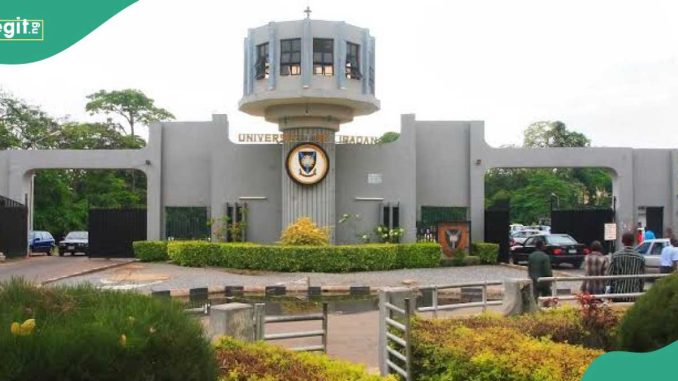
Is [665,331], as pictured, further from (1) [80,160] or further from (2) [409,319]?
(1) [80,160]

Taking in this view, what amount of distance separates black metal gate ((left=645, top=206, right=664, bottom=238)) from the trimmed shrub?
9329mm

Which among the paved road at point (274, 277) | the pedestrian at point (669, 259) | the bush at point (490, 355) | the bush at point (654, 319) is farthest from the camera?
the paved road at point (274, 277)

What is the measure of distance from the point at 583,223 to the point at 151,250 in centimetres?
1660

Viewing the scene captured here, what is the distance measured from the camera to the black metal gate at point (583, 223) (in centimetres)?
2662

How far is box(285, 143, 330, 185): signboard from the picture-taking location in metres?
23.5

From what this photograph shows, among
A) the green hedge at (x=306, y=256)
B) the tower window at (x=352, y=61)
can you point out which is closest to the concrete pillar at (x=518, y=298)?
the green hedge at (x=306, y=256)

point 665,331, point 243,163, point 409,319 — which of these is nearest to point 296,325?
point 409,319

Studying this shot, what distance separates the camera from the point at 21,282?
3193 millimetres

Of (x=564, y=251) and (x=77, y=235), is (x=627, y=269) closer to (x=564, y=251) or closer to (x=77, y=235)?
(x=564, y=251)

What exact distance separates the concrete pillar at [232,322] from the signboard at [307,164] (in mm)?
17450

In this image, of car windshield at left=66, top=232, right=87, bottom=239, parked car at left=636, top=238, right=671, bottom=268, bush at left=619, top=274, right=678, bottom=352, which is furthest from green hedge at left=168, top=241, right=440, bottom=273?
bush at left=619, top=274, right=678, bottom=352

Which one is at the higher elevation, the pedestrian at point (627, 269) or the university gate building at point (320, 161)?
the university gate building at point (320, 161)

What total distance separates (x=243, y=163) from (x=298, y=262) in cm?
556

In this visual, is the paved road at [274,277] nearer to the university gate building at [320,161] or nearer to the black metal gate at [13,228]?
the university gate building at [320,161]
